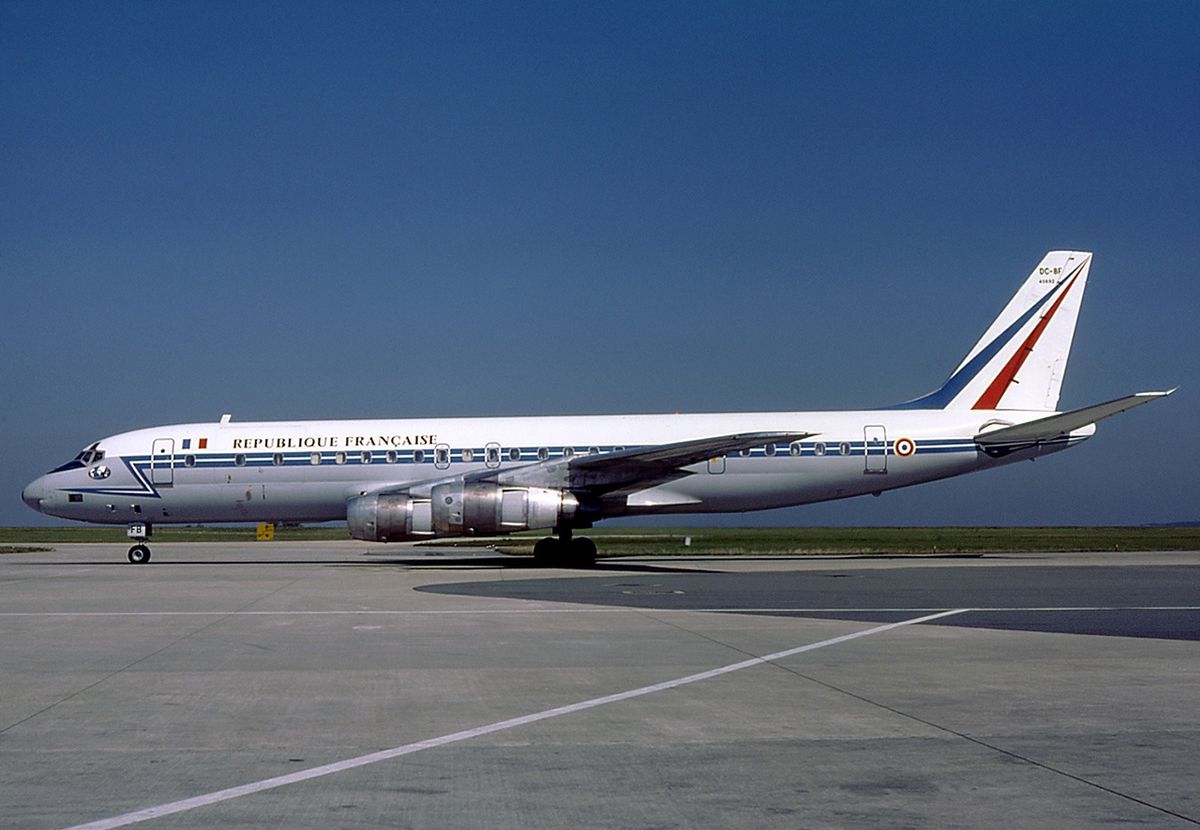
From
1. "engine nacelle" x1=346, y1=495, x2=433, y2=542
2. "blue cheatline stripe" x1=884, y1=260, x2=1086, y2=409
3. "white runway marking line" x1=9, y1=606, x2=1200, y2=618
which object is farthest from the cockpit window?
"blue cheatline stripe" x1=884, y1=260, x2=1086, y2=409

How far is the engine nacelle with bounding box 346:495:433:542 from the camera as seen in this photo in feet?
84.9

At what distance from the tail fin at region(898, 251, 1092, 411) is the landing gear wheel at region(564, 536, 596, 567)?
917 centimetres

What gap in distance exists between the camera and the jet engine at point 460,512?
84.6ft

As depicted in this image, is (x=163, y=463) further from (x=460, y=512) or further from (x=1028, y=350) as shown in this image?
(x=1028, y=350)

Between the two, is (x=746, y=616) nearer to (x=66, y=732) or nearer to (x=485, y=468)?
(x=66, y=732)

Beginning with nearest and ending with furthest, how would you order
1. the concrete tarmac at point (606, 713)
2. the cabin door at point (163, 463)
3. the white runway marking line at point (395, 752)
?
the white runway marking line at point (395, 752) → the concrete tarmac at point (606, 713) → the cabin door at point (163, 463)

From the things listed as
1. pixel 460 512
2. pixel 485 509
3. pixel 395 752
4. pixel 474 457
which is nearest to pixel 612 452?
pixel 474 457

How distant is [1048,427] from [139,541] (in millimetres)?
23689

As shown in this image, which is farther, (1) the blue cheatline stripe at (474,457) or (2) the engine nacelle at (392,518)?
(1) the blue cheatline stripe at (474,457)

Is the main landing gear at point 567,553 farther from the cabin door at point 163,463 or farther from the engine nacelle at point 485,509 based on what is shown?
the cabin door at point 163,463

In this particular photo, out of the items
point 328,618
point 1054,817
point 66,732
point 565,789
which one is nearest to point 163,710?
point 66,732

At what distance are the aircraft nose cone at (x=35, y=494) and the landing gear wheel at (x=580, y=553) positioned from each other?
13947mm

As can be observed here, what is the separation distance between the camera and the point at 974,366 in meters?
30.5

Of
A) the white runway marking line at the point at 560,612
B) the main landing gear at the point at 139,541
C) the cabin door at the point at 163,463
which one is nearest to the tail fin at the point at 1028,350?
the white runway marking line at the point at 560,612
